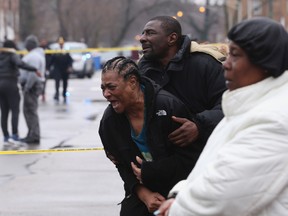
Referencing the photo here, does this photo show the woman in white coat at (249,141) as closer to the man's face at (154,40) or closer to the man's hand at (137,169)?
the man's hand at (137,169)

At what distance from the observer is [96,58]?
48344mm

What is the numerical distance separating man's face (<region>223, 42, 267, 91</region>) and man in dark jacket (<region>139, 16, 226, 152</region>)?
150cm

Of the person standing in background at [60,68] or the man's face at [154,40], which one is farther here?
the person standing in background at [60,68]

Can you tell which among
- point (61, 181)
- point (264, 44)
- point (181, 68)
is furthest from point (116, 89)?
point (61, 181)

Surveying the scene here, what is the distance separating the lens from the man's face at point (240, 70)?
110 inches

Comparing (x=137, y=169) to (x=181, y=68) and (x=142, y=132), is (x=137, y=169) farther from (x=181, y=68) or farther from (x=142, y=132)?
(x=181, y=68)

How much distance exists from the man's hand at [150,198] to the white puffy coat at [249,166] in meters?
1.27

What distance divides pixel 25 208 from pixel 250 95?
221 inches

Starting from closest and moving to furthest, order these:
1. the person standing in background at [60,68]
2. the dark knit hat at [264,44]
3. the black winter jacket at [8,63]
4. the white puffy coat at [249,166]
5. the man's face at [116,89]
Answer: the white puffy coat at [249,166]
the dark knit hat at [264,44]
the man's face at [116,89]
the black winter jacket at [8,63]
the person standing in background at [60,68]

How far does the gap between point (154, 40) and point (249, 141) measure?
80.5 inches

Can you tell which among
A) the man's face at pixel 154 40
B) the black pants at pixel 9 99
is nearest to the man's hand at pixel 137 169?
the man's face at pixel 154 40

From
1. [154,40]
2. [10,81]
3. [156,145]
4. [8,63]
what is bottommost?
[10,81]

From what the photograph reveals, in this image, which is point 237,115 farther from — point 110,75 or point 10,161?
point 10,161

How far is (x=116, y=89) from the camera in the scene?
402cm
